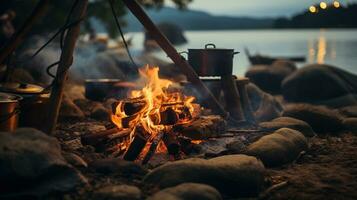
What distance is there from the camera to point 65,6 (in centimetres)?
2012

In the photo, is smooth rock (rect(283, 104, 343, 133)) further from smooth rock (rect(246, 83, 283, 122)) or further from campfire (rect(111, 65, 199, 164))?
campfire (rect(111, 65, 199, 164))

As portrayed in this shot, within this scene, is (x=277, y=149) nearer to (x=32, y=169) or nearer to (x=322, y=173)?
(x=322, y=173)

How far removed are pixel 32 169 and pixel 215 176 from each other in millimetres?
2225

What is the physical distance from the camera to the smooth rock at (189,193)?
15.3 feet

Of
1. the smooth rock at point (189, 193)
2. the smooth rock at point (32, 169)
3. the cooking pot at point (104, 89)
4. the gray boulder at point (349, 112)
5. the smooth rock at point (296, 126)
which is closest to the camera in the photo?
the smooth rock at point (189, 193)

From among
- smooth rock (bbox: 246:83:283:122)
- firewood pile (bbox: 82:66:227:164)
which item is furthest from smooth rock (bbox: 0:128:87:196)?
smooth rock (bbox: 246:83:283:122)

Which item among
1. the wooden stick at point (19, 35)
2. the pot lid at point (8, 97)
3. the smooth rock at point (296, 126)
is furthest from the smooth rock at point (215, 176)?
the smooth rock at point (296, 126)

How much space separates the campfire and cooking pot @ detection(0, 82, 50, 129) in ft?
4.05

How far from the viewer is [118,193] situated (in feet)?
15.7

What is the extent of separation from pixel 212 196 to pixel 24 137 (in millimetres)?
2494

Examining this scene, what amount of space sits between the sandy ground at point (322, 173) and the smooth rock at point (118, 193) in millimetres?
1680

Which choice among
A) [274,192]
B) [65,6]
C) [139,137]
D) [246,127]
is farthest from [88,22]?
[274,192]

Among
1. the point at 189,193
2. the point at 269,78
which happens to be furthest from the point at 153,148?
the point at 269,78

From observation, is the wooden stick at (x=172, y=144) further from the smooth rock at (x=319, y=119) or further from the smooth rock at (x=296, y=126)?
the smooth rock at (x=319, y=119)
